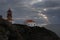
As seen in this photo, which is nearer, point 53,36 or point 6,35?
point 6,35

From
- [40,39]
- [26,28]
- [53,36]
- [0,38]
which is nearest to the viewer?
[0,38]

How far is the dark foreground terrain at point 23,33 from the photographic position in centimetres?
2934

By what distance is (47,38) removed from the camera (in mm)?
60719

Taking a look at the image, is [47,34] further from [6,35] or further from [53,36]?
[6,35]

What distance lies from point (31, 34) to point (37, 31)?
431cm

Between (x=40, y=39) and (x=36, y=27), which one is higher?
(x=36, y=27)

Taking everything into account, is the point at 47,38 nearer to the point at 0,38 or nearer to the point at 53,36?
the point at 53,36

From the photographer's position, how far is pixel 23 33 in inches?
1937

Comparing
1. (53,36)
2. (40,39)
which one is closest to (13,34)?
(40,39)

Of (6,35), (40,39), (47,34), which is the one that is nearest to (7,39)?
(6,35)

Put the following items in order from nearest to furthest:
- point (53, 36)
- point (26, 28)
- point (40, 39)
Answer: point (26, 28), point (40, 39), point (53, 36)

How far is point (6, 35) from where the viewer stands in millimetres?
28844

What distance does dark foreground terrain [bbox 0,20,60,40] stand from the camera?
29337 mm

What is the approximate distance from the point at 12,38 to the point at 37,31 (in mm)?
29582
